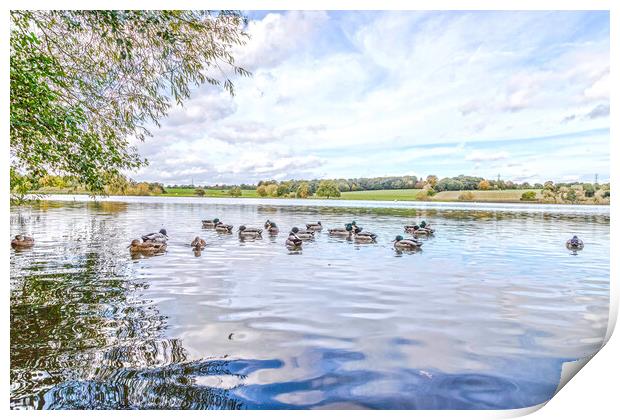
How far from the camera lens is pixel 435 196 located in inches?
354

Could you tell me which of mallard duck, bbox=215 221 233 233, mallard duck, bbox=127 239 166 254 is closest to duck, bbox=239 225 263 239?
mallard duck, bbox=215 221 233 233

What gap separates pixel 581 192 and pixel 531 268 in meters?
1.53

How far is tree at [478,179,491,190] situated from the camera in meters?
8.08

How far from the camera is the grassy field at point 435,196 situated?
8.45 metres

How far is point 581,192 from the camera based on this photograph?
263 inches

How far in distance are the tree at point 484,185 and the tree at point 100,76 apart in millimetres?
5279

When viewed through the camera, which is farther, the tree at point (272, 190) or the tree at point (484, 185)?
the tree at point (484, 185)

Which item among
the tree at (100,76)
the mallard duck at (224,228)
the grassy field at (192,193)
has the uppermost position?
the tree at (100,76)

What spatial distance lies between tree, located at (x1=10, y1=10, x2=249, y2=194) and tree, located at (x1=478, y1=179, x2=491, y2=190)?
17.3 ft

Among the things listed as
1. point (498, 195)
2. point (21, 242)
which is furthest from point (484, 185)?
point (21, 242)

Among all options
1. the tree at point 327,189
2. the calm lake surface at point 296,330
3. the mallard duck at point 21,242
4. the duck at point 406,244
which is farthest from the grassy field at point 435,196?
the mallard duck at point 21,242

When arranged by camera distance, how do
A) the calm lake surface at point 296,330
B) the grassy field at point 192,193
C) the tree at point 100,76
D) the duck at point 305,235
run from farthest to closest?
1. the duck at point 305,235
2. the grassy field at point 192,193
3. the tree at point 100,76
4. the calm lake surface at point 296,330

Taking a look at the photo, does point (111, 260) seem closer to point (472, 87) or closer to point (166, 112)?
point (166, 112)

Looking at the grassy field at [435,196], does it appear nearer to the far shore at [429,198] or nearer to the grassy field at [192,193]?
the far shore at [429,198]
